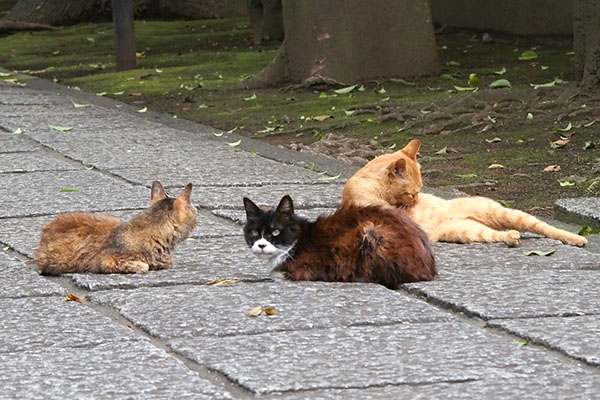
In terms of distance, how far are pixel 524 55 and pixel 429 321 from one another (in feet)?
28.9

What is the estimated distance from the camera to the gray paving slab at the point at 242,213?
581cm

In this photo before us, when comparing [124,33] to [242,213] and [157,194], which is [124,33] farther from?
[157,194]

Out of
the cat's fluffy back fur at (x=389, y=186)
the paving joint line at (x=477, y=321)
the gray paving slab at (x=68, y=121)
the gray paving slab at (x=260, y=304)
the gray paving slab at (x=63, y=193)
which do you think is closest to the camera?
the paving joint line at (x=477, y=321)

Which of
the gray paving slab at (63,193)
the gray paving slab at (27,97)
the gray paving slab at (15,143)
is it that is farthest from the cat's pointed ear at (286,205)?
the gray paving slab at (27,97)

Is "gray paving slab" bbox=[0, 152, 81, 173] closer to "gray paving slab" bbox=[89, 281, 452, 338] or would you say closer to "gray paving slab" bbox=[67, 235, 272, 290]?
"gray paving slab" bbox=[67, 235, 272, 290]

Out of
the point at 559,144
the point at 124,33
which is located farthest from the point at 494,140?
the point at 124,33

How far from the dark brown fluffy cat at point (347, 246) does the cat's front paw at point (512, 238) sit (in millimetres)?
734

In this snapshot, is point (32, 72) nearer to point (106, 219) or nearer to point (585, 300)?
point (106, 219)

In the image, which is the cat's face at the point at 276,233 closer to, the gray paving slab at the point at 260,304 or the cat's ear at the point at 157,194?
the gray paving slab at the point at 260,304

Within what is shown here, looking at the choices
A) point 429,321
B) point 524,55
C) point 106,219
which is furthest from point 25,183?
point 524,55

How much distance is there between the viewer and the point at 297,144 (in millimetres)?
8531

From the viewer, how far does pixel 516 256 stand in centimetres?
498

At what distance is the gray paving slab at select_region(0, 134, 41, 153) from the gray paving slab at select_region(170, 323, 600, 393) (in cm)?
462

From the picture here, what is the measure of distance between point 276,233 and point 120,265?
0.63m
